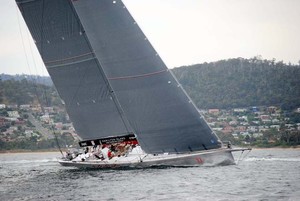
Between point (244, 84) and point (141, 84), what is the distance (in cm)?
9569

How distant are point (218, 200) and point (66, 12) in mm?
19818

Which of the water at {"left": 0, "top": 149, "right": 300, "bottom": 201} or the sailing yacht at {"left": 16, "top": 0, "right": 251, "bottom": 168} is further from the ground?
the sailing yacht at {"left": 16, "top": 0, "right": 251, "bottom": 168}

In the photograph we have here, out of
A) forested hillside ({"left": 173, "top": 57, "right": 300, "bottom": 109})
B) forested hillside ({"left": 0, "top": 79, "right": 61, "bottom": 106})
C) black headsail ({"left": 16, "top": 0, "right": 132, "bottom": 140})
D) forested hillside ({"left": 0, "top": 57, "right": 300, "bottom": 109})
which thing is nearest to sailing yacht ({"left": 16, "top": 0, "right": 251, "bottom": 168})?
black headsail ({"left": 16, "top": 0, "right": 132, "bottom": 140})

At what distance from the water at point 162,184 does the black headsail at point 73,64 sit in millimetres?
4451

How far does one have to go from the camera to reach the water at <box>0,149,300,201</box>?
80.6ft

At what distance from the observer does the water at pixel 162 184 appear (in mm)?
24562

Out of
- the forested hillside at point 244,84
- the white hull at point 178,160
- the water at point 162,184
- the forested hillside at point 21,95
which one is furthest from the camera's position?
the forested hillside at point 21,95

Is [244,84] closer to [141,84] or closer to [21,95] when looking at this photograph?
[21,95]

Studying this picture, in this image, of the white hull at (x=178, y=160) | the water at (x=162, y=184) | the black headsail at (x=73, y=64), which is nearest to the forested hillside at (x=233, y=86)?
the black headsail at (x=73, y=64)

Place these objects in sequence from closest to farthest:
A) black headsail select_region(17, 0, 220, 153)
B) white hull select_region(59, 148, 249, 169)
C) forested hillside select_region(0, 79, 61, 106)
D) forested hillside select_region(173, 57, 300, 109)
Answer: white hull select_region(59, 148, 249, 169), black headsail select_region(17, 0, 220, 153), forested hillside select_region(173, 57, 300, 109), forested hillside select_region(0, 79, 61, 106)

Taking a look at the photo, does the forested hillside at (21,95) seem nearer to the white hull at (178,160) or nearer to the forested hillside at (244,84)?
the forested hillside at (244,84)

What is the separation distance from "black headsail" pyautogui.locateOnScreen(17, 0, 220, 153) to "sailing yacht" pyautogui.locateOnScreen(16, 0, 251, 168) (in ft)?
0.19

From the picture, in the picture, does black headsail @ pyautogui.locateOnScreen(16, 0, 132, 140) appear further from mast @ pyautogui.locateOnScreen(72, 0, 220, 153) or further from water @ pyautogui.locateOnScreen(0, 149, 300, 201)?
water @ pyautogui.locateOnScreen(0, 149, 300, 201)

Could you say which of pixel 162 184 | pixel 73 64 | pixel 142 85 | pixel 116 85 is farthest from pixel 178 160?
pixel 73 64
